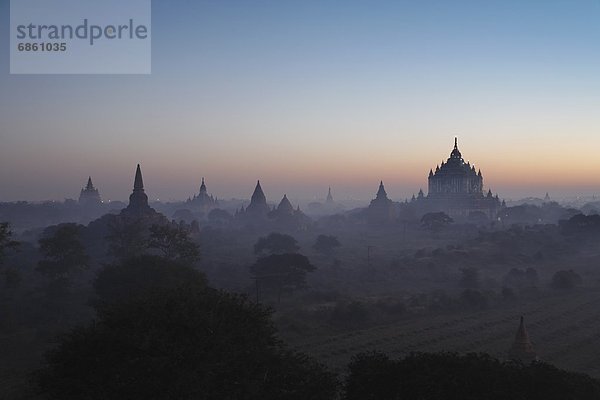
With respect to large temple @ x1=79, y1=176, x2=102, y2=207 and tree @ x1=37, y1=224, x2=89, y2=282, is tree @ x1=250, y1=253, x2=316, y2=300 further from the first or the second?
large temple @ x1=79, y1=176, x2=102, y2=207

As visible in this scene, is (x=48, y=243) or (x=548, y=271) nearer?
(x=48, y=243)

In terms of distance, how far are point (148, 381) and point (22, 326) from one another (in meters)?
24.9

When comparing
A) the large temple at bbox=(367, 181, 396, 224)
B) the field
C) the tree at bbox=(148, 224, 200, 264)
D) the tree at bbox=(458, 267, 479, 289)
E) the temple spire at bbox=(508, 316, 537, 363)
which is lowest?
the field

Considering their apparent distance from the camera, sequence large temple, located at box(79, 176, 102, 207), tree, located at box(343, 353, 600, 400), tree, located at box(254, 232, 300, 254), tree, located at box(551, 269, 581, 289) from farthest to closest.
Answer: large temple, located at box(79, 176, 102, 207) < tree, located at box(254, 232, 300, 254) < tree, located at box(551, 269, 581, 289) < tree, located at box(343, 353, 600, 400)

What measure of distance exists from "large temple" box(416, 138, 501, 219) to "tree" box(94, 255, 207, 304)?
9347cm

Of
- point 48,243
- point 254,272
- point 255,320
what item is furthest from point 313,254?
point 255,320

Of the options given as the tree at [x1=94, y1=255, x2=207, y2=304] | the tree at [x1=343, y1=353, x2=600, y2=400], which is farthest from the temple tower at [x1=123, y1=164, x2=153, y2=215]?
the tree at [x1=343, y1=353, x2=600, y2=400]

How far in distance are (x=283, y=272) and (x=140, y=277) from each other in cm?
1425

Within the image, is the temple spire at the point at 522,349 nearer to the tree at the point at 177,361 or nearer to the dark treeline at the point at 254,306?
the dark treeline at the point at 254,306

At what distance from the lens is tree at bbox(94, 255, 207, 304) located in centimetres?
3189

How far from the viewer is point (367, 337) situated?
31703 millimetres

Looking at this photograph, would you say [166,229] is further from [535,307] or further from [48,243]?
[535,307]

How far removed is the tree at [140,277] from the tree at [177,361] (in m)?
15.2

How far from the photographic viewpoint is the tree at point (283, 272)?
4353 cm
